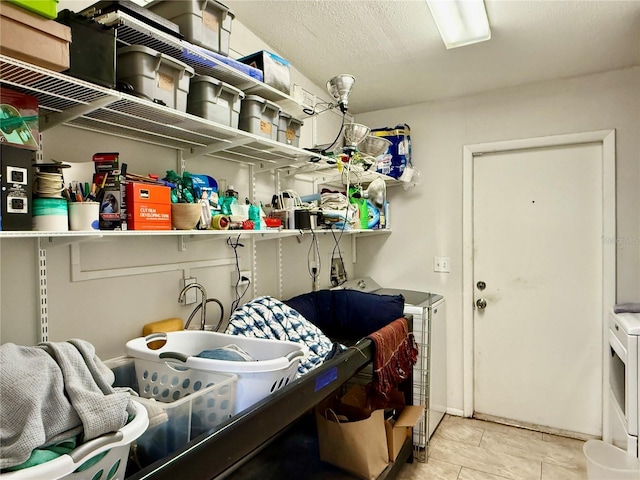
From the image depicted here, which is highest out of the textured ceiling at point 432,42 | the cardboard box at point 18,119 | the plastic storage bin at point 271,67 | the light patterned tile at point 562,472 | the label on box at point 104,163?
the textured ceiling at point 432,42

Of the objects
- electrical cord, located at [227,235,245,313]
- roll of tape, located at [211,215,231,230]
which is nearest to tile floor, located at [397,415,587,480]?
electrical cord, located at [227,235,245,313]

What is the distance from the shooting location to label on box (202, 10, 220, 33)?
53.1 inches

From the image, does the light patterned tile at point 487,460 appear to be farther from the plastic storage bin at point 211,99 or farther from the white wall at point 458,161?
the plastic storage bin at point 211,99

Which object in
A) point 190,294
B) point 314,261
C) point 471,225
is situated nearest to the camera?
point 190,294

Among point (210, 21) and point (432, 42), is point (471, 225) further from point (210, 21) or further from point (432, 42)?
point (210, 21)

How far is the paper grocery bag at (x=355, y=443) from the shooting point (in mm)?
1848

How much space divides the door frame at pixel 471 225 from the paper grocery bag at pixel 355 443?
122cm

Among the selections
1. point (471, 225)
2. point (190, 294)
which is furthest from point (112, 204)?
point (471, 225)

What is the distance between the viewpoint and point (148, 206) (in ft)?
4.03

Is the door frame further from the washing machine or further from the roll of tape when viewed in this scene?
the roll of tape

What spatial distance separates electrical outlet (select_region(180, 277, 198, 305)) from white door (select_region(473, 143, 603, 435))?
81.2 inches

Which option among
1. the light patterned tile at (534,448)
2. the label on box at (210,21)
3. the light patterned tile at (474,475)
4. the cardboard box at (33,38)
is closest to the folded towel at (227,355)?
the cardboard box at (33,38)

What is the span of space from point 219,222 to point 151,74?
0.55 m

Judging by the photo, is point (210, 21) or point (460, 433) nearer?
point (210, 21)
